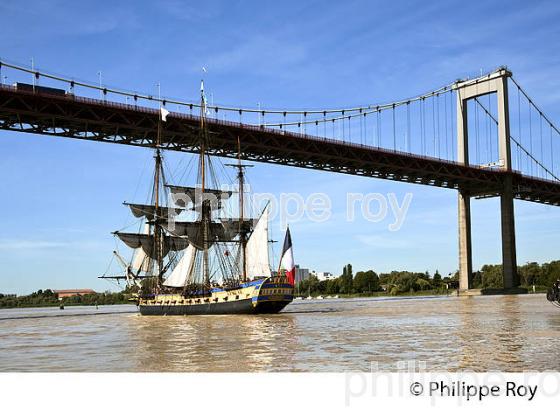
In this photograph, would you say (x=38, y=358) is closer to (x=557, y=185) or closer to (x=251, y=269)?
(x=251, y=269)

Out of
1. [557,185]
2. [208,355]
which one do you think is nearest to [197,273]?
[208,355]

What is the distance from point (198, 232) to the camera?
206 feet

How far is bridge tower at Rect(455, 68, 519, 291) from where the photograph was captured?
3398 inches

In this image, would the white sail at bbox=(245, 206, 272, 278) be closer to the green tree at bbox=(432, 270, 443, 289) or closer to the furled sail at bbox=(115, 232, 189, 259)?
the furled sail at bbox=(115, 232, 189, 259)

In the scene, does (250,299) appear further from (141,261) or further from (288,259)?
(141,261)

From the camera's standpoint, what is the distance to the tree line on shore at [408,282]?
117375 mm

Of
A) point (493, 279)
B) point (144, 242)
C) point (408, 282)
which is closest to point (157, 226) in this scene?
point (144, 242)

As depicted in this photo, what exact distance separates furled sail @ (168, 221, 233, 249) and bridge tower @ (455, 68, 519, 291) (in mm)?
32783

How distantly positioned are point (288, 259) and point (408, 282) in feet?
301

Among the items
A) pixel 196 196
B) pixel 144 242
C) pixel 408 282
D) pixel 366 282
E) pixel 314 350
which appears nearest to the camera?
pixel 314 350

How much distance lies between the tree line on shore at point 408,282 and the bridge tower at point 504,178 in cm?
1997

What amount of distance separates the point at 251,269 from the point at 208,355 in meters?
33.8

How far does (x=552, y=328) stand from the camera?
2616 cm

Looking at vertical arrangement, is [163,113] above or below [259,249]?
above
